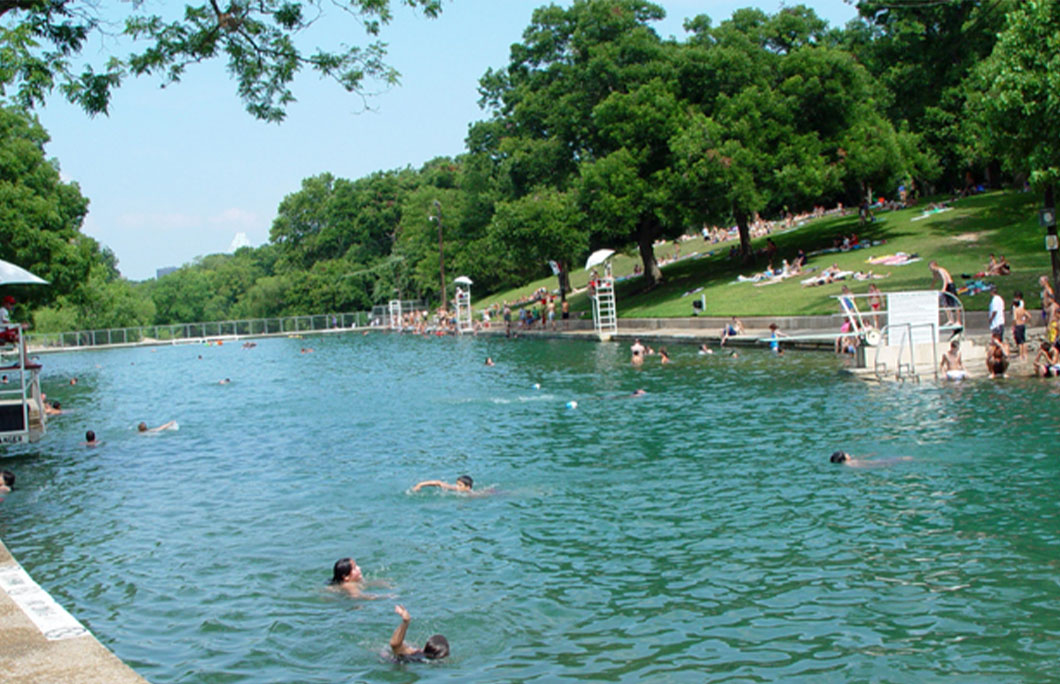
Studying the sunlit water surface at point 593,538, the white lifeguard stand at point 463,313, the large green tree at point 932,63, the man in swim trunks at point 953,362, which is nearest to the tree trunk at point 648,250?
the white lifeguard stand at point 463,313

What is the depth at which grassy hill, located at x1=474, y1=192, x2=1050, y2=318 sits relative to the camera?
36125 mm

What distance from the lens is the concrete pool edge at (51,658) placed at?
20.2ft

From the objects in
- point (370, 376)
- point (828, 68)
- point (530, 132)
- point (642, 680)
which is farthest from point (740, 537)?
point (530, 132)

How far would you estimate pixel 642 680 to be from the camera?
7.72 meters

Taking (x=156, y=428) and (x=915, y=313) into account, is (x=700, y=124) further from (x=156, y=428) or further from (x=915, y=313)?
(x=156, y=428)

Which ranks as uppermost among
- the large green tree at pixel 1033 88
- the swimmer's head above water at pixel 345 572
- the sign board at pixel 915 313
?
the large green tree at pixel 1033 88

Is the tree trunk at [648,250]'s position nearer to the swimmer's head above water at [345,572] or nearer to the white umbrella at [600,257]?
the white umbrella at [600,257]

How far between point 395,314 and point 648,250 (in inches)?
1562

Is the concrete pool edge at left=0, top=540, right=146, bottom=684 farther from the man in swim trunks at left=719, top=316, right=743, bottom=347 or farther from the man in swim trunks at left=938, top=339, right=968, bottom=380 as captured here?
the man in swim trunks at left=719, top=316, right=743, bottom=347

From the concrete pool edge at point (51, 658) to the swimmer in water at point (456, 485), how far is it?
26.3 feet

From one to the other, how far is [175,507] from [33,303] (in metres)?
46.2

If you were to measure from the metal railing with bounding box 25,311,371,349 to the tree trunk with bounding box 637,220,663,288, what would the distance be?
45.7 m

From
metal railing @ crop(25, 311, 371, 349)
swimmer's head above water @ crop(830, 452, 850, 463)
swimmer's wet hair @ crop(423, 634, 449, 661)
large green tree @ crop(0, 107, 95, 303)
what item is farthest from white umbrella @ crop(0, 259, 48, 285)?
metal railing @ crop(25, 311, 371, 349)

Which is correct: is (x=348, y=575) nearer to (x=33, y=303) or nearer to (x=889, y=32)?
(x=33, y=303)
